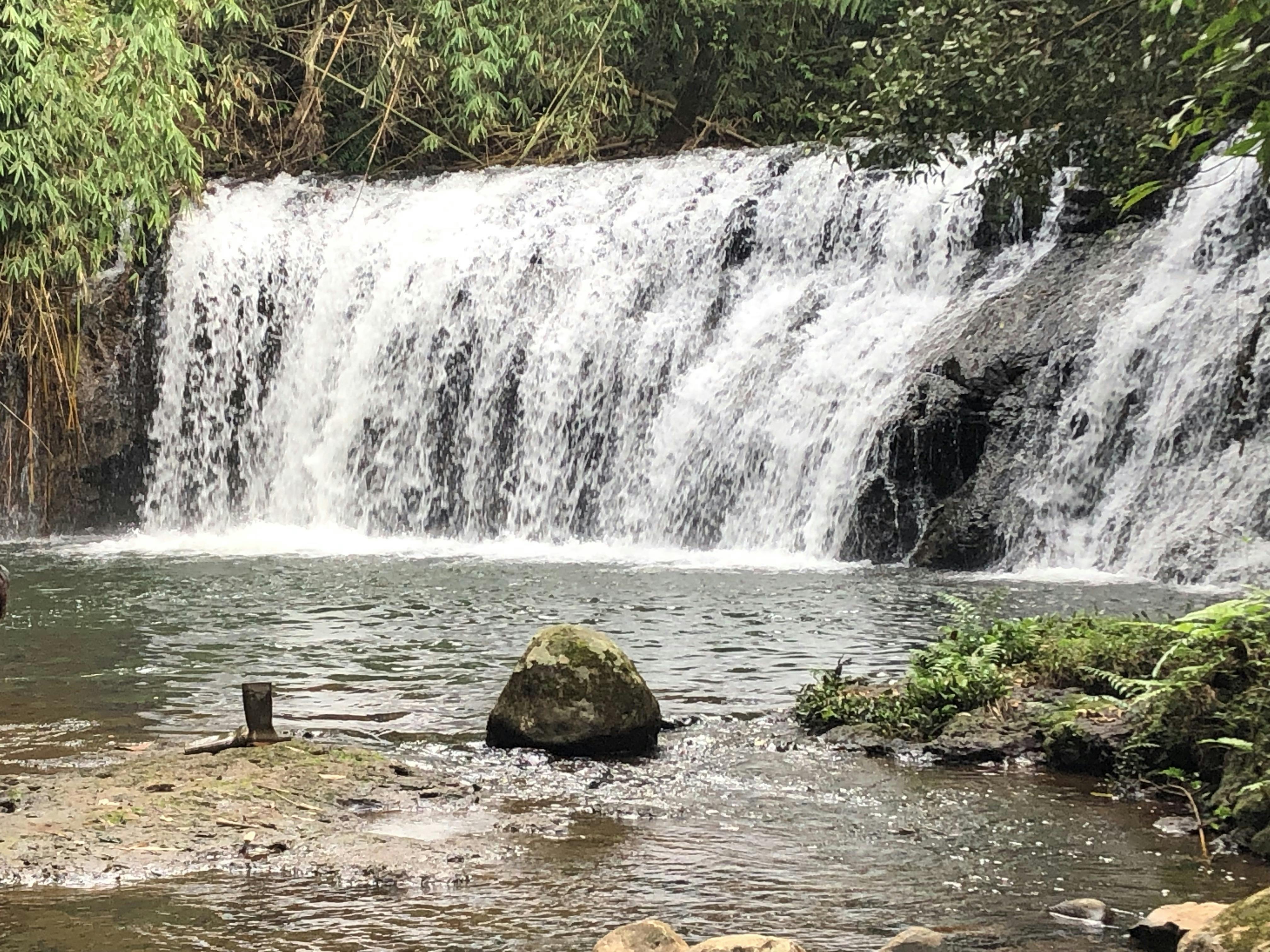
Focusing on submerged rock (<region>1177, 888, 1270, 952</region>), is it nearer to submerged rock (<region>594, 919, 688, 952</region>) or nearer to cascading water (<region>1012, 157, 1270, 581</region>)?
submerged rock (<region>594, 919, 688, 952</region>)

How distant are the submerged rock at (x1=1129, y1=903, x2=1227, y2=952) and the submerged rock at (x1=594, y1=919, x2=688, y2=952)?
1.30 metres

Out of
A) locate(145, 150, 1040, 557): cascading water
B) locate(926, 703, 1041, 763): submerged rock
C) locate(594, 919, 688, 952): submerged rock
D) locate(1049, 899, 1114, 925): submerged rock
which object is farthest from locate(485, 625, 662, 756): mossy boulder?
locate(145, 150, 1040, 557): cascading water

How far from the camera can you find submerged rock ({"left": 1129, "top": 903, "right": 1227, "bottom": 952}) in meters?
4.60

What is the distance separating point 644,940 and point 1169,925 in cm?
145

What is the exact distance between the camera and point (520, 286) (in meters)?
19.5

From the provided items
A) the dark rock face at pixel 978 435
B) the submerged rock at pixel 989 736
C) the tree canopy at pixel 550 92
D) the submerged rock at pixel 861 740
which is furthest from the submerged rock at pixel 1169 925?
the dark rock face at pixel 978 435

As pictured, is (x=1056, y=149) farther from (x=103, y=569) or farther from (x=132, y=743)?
(x=103, y=569)

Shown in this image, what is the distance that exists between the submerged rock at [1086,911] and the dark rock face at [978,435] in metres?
9.31

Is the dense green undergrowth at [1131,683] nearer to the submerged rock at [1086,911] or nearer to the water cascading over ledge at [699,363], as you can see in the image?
the submerged rock at [1086,911]

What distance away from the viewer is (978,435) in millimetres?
14953

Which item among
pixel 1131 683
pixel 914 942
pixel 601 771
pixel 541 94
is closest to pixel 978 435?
pixel 1131 683

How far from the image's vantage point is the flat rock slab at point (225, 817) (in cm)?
553

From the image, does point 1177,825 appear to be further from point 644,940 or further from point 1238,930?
point 644,940

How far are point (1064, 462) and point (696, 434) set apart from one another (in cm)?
385
